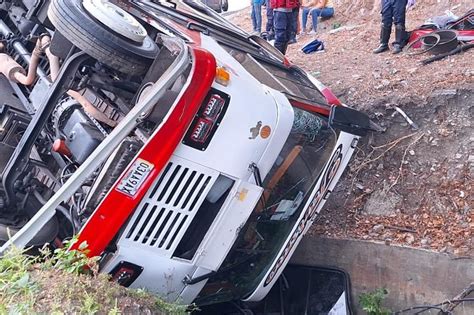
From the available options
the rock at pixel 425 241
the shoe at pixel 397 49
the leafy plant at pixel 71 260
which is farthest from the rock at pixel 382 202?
the leafy plant at pixel 71 260

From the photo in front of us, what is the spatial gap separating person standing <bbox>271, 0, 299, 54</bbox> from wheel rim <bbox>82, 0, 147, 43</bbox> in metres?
3.39

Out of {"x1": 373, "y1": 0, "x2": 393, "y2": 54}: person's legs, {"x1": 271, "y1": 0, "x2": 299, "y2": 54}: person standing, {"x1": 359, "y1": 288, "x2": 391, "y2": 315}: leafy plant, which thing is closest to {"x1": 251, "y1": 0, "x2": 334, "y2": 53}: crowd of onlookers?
{"x1": 271, "y1": 0, "x2": 299, "y2": 54}: person standing

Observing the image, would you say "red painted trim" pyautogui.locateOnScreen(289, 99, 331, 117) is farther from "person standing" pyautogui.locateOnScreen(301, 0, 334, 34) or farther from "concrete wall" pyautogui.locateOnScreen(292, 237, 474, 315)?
"person standing" pyautogui.locateOnScreen(301, 0, 334, 34)

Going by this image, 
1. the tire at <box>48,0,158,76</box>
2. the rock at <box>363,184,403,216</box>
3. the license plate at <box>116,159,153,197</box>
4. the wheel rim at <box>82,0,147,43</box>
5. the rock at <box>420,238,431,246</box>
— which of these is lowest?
the rock at <box>363,184,403,216</box>

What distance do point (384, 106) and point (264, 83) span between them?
6.81 feet

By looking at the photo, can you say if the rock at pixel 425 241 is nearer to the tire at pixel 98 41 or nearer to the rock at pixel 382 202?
the rock at pixel 382 202

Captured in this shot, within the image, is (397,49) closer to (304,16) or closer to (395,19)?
(395,19)

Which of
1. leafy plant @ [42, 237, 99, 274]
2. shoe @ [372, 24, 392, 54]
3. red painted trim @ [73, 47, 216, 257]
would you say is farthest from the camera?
shoe @ [372, 24, 392, 54]

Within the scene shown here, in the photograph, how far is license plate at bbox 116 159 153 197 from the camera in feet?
9.83

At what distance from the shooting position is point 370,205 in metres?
5.08

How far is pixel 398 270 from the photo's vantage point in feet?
14.7

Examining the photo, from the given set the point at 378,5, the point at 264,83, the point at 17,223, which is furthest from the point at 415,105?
the point at 378,5

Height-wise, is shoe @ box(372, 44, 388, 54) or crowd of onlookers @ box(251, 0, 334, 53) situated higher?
shoe @ box(372, 44, 388, 54)

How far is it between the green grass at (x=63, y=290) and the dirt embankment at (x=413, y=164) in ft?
8.22
